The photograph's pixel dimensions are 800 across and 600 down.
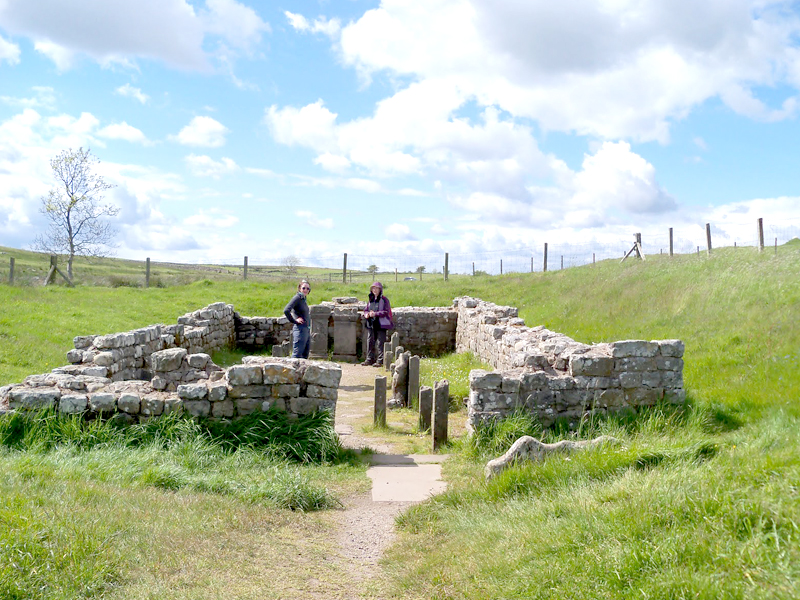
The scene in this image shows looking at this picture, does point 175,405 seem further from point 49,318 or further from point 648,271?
point 648,271

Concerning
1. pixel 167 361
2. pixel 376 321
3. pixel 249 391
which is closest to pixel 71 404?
pixel 167 361

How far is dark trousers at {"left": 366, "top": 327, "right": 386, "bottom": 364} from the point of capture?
16.6m

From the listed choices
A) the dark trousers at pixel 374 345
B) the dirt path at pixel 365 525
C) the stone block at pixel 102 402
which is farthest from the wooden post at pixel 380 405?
the dark trousers at pixel 374 345

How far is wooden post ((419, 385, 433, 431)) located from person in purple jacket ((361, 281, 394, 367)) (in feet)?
25.0

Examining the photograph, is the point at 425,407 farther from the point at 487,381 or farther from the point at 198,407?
the point at 198,407

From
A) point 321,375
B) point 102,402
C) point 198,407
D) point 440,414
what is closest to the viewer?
point 102,402

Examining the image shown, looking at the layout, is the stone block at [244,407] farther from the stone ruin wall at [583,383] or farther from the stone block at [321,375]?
the stone ruin wall at [583,383]

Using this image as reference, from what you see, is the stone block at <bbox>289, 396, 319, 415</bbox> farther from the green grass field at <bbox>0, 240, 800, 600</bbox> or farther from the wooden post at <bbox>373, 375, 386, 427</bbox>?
the wooden post at <bbox>373, 375, 386, 427</bbox>

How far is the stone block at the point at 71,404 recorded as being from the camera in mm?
6824

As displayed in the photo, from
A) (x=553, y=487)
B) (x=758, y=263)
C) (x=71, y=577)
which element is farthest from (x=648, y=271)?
(x=71, y=577)

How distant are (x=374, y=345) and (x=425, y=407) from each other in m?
8.41

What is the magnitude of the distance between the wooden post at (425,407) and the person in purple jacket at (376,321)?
7.62 metres

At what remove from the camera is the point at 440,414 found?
7.69 m

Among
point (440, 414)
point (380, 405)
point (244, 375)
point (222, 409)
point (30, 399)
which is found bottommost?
point (380, 405)
